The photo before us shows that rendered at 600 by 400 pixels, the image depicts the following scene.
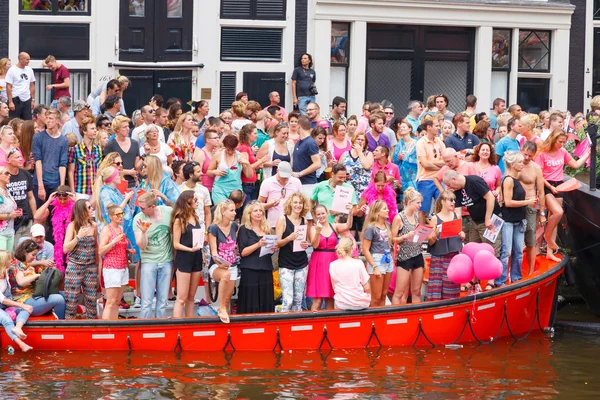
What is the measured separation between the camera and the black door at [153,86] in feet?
83.2

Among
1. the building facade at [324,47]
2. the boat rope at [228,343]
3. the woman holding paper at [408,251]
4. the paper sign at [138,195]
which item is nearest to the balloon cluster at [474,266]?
the woman holding paper at [408,251]

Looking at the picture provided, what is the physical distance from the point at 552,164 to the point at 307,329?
5.01 meters

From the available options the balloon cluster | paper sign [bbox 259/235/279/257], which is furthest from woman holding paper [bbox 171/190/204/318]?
the balloon cluster

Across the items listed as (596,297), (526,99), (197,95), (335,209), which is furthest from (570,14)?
(335,209)

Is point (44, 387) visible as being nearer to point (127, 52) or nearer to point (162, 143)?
point (162, 143)

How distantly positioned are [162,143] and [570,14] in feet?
43.9

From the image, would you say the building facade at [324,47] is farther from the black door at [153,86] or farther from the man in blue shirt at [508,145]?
the man in blue shirt at [508,145]

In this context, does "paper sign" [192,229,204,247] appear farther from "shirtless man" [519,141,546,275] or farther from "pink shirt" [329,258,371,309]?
"shirtless man" [519,141,546,275]

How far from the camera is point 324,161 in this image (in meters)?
18.8

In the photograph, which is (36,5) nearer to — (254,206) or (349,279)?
(254,206)

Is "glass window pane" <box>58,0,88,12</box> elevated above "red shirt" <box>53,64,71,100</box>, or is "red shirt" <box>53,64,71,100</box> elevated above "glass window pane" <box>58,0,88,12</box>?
"glass window pane" <box>58,0,88,12</box>

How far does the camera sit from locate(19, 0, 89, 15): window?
24.7 meters

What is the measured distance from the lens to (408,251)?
16.7m

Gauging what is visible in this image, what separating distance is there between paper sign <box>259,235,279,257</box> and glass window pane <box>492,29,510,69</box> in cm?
1360
